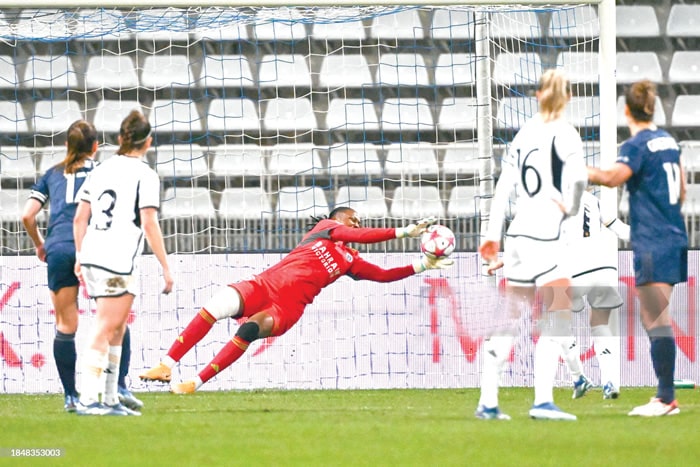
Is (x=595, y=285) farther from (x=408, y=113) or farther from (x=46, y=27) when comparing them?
(x=46, y=27)

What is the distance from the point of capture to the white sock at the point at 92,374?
21.1ft

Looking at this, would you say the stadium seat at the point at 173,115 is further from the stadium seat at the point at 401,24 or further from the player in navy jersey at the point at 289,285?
the player in navy jersey at the point at 289,285

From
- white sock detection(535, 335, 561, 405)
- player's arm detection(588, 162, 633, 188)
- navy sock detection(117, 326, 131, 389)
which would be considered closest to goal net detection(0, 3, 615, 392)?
navy sock detection(117, 326, 131, 389)

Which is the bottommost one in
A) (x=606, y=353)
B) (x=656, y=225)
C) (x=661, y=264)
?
(x=606, y=353)

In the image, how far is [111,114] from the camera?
42.4 feet

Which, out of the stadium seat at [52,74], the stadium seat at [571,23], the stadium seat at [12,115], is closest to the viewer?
the stadium seat at [571,23]

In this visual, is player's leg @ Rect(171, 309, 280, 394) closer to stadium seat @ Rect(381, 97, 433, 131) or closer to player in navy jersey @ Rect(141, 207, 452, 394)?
player in navy jersey @ Rect(141, 207, 452, 394)

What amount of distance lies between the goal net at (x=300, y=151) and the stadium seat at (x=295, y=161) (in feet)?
0.10

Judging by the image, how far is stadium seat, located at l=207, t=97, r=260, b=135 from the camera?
12.8 metres

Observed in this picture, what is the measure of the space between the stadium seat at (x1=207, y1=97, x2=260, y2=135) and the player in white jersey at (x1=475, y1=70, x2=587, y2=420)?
700 centimetres

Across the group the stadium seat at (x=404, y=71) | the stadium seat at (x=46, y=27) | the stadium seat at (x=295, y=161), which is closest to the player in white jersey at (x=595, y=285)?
the stadium seat at (x=295, y=161)

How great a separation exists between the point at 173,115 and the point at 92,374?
5806 mm

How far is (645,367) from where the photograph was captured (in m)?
10.2

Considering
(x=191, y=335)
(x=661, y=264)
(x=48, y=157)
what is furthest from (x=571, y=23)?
(x=661, y=264)
